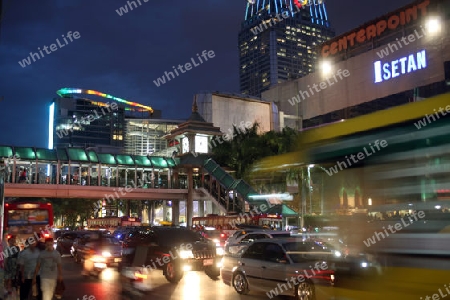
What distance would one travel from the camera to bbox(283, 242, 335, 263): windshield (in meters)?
11.3

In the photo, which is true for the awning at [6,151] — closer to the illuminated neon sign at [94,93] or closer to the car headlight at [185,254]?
the car headlight at [185,254]

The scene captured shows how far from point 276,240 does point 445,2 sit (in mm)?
42568

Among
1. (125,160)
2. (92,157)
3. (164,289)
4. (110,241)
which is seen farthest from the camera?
(125,160)

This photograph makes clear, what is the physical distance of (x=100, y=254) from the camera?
18156mm

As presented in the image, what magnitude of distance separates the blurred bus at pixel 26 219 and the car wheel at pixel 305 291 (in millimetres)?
18496

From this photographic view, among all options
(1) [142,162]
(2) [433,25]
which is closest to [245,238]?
(1) [142,162]

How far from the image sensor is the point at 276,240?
1200cm

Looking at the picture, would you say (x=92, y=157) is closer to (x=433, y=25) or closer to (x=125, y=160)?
(x=125, y=160)

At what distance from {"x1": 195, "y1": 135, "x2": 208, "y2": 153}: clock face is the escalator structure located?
207cm

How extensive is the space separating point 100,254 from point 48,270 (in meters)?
8.88

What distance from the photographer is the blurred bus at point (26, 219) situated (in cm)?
2599

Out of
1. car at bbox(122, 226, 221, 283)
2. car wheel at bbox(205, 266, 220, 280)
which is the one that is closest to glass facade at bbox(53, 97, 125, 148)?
car at bbox(122, 226, 221, 283)

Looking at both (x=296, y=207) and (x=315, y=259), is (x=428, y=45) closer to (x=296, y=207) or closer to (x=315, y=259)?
(x=296, y=207)

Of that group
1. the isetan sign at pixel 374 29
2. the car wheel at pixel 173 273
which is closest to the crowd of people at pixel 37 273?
the car wheel at pixel 173 273
